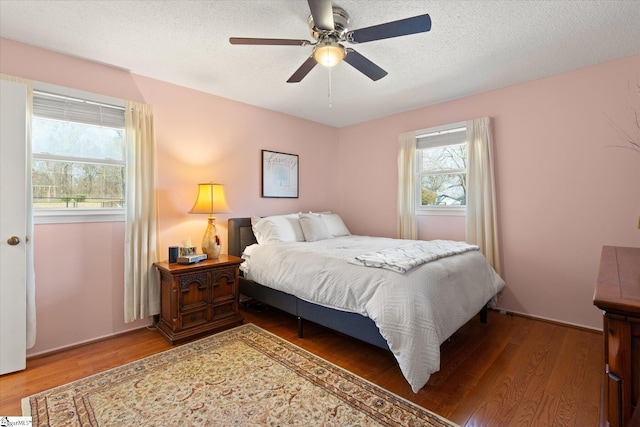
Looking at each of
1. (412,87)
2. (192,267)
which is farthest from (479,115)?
(192,267)

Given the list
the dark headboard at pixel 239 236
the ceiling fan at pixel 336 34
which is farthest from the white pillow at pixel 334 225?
the ceiling fan at pixel 336 34

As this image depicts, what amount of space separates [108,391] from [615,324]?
2.60m

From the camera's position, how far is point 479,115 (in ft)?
11.2

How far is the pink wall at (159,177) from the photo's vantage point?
2418 mm

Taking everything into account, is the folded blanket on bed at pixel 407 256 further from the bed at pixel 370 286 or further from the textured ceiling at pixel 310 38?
the textured ceiling at pixel 310 38

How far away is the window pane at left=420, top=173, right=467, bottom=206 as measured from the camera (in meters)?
3.67

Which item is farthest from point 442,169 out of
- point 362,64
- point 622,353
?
point 622,353

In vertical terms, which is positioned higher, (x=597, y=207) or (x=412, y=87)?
(x=412, y=87)

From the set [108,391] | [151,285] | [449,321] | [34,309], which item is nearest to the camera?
[108,391]

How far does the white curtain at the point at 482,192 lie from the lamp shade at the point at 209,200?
2783 millimetres

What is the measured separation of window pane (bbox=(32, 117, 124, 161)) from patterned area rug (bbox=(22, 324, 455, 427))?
5.98ft

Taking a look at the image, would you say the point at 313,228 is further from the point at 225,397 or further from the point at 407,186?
the point at 225,397

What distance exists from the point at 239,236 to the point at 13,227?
72.5 inches

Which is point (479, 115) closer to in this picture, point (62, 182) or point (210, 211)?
point (210, 211)
